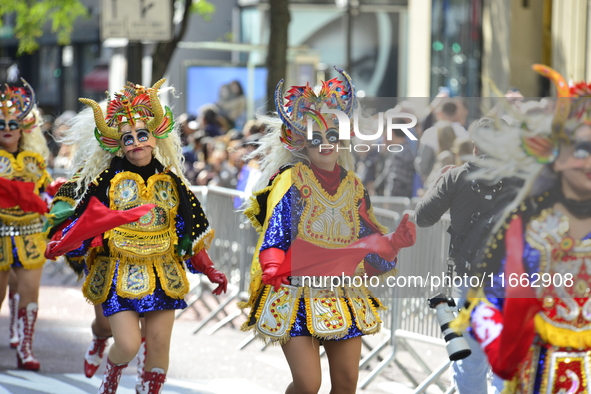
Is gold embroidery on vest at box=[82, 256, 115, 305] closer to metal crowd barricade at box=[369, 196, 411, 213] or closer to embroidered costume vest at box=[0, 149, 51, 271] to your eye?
embroidered costume vest at box=[0, 149, 51, 271]

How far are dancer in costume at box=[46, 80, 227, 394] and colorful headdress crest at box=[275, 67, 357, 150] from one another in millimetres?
990

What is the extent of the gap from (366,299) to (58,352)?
3919 mm

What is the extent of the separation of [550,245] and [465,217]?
114 cm

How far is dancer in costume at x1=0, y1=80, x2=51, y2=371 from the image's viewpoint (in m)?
7.34

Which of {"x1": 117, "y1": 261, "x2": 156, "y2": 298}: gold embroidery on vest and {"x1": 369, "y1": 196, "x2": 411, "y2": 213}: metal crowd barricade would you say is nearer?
{"x1": 117, "y1": 261, "x2": 156, "y2": 298}: gold embroidery on vest

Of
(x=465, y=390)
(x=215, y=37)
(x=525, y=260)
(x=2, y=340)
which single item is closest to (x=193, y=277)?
(x=2, y=340)

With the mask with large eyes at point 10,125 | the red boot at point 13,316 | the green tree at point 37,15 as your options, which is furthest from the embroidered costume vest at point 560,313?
the green tree at point 37,15

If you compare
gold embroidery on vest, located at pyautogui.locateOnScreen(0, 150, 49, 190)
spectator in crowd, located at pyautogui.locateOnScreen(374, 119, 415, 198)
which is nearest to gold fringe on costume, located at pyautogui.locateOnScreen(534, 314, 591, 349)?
spectator in crowd, located at pyautogui.locateOnScreen(374, 119, 415, 198)

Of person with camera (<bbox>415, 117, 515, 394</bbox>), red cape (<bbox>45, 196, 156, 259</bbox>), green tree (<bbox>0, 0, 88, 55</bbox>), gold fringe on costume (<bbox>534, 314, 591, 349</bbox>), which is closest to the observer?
gold fringe on costume (<bbox>534, 314, 591, 349</bbox>)

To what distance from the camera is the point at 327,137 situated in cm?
504

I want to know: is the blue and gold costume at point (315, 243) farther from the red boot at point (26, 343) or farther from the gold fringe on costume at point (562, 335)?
the red boot at point (26, 343)

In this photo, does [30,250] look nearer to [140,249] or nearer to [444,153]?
[140,249]

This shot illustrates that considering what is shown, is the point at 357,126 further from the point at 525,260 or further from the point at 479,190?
the point at 525,260

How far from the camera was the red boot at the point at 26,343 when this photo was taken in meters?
7.31
